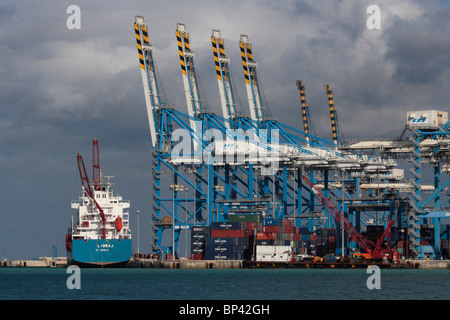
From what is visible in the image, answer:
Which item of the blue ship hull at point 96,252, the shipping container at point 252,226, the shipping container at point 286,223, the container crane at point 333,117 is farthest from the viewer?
the container crane at point 333,117

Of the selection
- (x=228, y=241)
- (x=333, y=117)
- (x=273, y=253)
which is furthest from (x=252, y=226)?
(x=333, y=117)

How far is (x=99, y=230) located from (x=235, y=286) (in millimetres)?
32916

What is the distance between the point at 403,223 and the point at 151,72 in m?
35.9

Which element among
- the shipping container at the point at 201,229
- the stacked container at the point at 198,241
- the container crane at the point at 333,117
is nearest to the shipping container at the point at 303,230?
the shipping container at the point at 201,229

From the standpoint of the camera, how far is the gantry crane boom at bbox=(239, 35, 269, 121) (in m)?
132

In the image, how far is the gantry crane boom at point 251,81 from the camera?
132 metres

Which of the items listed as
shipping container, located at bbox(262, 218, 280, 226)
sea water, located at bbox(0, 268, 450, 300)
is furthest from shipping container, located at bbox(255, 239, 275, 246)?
sea water, located at bbox(0, 268, 450, 300)

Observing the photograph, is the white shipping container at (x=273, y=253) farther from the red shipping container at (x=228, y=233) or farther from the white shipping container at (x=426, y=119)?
the white shipping container at (x=426, y=119)

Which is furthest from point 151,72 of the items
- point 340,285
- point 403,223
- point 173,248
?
point 340,285

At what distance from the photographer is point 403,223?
115m

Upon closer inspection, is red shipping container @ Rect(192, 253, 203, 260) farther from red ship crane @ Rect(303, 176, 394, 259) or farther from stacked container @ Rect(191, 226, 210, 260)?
red ship crane @ Rect(303, 176, 394, 259)

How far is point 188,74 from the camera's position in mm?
124188

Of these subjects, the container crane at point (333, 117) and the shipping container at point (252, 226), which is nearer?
the shipping container at point (252, 226)

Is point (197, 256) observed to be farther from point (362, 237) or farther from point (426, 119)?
point (426, 119)
